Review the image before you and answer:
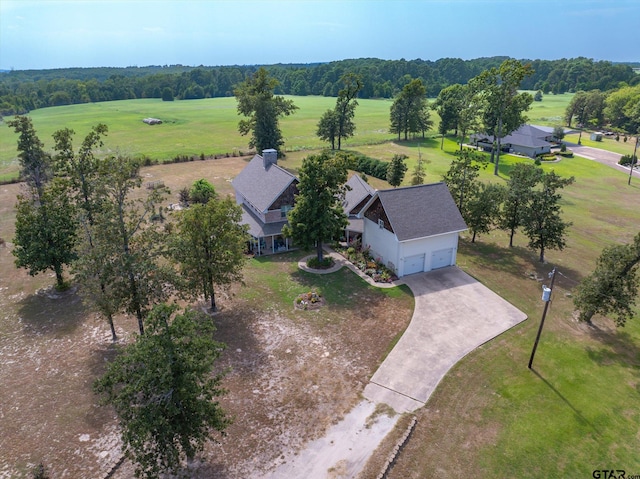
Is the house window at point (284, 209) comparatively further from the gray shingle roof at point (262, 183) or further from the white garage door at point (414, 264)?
the white garage door at point (414, 264)

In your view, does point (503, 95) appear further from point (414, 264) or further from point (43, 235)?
point (43, 235)

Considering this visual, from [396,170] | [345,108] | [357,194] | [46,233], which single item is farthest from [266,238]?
[345,108]

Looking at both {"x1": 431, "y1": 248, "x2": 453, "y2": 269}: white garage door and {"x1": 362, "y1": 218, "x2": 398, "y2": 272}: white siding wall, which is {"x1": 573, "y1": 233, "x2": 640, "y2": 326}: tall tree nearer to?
{"x1": 431, "y1": 248, "x2": 453, "y2": 269}: white garage door

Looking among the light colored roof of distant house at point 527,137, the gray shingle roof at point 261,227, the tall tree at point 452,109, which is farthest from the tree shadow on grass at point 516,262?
the tall tree at point 452,109

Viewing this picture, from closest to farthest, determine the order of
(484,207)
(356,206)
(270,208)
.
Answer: (484,207), (270,208), (356,206)

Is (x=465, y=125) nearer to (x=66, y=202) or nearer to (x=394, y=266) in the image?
(x=394, y=266)

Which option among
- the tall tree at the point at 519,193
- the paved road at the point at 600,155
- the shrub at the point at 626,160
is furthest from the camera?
the paved road at the point at 600,155

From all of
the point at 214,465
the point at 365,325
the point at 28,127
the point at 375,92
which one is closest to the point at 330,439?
the point at 214,465
